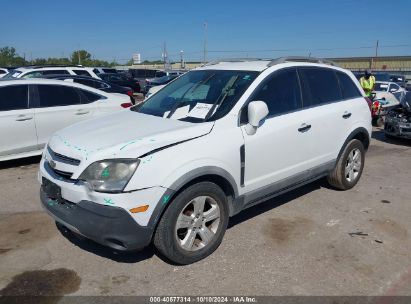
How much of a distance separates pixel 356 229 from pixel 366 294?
1322mm

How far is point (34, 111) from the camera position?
6.89 meters

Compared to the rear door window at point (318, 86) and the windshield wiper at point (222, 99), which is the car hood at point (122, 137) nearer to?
the windshield wiper at point (222, 99)

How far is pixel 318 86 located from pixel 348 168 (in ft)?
4.64

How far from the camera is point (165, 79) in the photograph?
21531 mm

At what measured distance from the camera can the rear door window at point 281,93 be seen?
4258mm

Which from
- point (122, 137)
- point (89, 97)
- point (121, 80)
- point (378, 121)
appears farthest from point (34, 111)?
point (121, 80)

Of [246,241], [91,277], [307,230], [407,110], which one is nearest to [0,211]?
[91,277]

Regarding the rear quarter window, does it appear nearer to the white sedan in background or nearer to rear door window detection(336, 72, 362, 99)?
the white sedan in background

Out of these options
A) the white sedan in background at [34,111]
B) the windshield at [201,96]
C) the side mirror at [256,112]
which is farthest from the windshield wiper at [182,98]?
the white sedan in background at [34,111]

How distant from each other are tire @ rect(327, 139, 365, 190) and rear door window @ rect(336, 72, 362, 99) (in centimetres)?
64

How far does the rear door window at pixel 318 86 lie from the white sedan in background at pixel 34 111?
4.43m

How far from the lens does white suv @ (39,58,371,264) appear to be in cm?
321

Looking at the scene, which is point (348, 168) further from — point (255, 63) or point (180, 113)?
point (180, 113)

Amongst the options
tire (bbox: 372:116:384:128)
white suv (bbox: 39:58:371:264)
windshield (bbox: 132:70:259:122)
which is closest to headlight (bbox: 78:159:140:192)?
white suv (bbox: 39:58:371:264)
